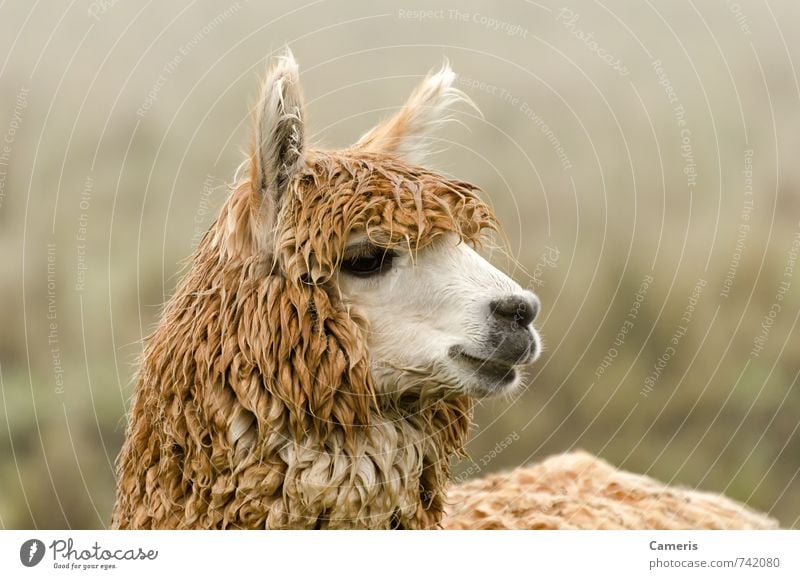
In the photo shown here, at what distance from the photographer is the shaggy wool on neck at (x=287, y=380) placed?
10.4ft

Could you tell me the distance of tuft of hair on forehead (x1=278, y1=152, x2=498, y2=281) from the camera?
10.5 feet

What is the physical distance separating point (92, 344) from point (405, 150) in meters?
2.13

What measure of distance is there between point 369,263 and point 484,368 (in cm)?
54

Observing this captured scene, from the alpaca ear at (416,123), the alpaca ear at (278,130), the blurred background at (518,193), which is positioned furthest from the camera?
the blurred background at (518,193)

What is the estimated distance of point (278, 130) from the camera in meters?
3.21

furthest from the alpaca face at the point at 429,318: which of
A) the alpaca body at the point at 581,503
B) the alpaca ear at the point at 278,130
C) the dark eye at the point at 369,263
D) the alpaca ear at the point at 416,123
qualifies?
the alpaca body at the point at 581,503

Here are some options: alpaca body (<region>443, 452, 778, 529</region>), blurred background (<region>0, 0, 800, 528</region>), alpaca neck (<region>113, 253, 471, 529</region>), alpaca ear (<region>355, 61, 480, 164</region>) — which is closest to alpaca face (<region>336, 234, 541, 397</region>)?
alpaca neck (<region>113, 253, 471, 529</region>)

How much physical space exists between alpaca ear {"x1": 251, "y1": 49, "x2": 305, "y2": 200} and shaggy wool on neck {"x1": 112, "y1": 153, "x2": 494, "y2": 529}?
0.06 meters

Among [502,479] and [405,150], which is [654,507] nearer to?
[502,479]

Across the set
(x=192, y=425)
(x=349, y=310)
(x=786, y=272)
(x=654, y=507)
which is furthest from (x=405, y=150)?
(x=786, y=272)

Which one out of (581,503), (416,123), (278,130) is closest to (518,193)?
(416,123)
